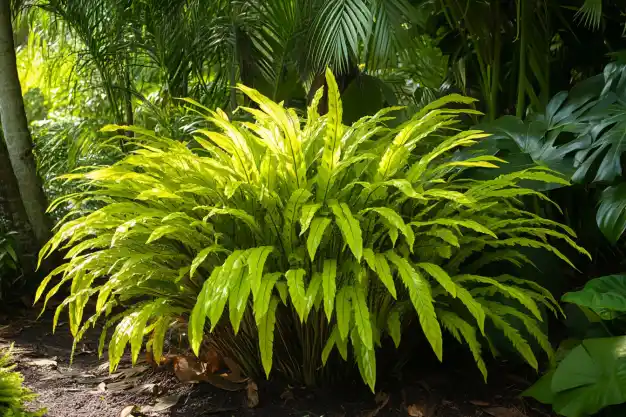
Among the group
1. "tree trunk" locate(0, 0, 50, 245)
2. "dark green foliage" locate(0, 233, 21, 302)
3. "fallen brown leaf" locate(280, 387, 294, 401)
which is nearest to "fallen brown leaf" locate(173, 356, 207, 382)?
"fallen brown leaf" locate(280, 387, 294, 401)

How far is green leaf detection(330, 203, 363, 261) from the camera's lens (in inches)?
68.5

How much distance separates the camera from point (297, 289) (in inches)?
69.8

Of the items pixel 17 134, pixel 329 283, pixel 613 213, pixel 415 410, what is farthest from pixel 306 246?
pixel 17 134

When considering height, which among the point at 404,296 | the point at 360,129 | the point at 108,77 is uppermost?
the point at 108,77

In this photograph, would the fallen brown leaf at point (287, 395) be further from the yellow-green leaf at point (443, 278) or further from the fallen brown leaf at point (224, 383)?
the yellow-green leaf at point (443, 278)

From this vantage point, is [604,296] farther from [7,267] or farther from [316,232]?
[7,267]

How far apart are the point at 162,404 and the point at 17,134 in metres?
2.06

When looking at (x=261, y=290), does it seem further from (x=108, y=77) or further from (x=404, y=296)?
(x=108, y=77)

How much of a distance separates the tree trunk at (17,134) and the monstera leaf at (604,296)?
9.45 ft

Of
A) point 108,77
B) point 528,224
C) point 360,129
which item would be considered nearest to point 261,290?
point 360,129

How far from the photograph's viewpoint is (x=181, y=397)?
2191 millimetres

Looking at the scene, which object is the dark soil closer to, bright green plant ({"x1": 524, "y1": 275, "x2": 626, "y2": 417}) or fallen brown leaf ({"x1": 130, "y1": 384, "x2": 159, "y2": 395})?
fallen brown leaf ({"x1": 130, "y1": 384, "x2": 159, "y2": 395})

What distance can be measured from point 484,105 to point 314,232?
2429mm

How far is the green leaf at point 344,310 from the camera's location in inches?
70.5
